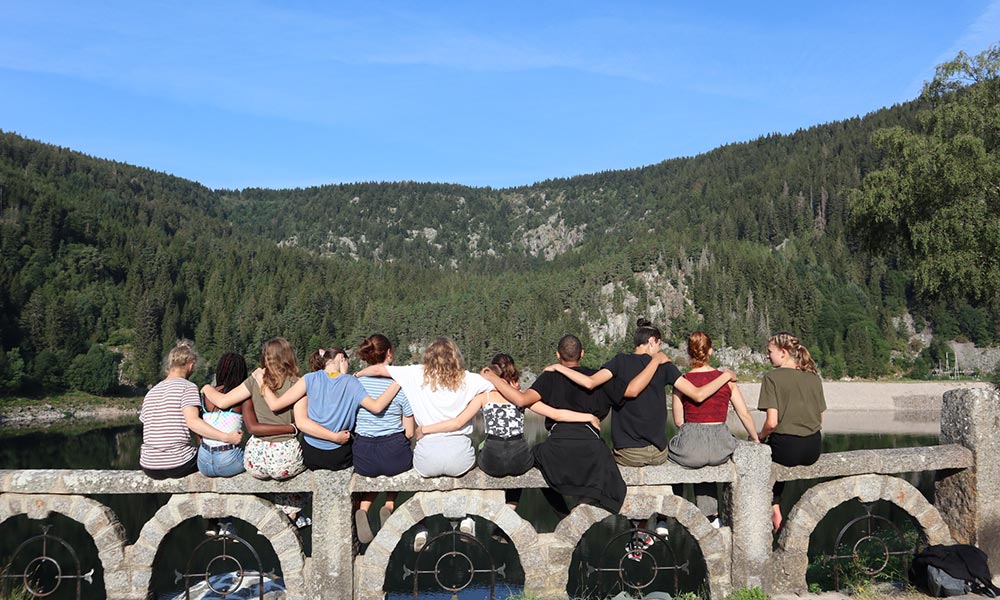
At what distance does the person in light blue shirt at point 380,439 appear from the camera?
6.65 meters

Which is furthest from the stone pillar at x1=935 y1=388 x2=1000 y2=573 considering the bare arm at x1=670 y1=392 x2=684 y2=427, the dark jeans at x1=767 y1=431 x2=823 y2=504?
the bare arm at x1=670 y1=392 x2=684 y2=427

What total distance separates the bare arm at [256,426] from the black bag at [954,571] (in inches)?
241

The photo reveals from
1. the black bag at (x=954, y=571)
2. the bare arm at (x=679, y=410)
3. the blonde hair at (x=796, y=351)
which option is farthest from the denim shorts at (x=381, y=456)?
the black bag at (x=954, y=571)

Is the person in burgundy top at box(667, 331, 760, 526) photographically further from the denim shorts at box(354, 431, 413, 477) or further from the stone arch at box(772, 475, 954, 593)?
the denim shorts at box(354, 431, 413, 477)

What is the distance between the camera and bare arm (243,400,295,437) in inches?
266

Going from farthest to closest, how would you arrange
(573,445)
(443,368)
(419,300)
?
(419,300)
(443,368)
(573,445)

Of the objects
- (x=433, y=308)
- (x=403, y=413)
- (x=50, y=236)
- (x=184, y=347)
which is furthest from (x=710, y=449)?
(x=50, y=236)

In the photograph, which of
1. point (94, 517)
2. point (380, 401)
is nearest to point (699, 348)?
point (380, 401)

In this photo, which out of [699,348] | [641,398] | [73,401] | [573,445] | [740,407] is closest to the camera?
[573,445]

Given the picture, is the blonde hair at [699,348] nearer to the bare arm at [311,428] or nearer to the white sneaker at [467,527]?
the white sneaker at [467,527]

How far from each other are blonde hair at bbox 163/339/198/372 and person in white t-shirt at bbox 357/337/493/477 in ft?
5.57

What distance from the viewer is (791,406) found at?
7.26 metres

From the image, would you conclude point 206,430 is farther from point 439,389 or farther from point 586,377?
point 586,377

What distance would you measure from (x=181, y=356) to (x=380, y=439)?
212 centimetres
